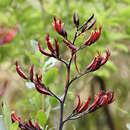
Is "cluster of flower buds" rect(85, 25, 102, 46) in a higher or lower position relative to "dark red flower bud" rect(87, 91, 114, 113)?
higher

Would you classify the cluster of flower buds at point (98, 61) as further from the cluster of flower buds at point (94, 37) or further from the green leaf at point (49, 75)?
the green leaf at point (49, 75)

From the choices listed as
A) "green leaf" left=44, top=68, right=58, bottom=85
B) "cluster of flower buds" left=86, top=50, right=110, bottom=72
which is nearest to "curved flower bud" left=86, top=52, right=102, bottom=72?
"cluster of flower buds" left=86, top=50, right=110, bottom=72

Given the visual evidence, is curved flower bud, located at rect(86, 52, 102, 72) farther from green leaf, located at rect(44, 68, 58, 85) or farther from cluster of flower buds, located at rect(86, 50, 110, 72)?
green leaf, located at rect(44, 68, 58, 85)

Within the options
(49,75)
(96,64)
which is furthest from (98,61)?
(49,75)

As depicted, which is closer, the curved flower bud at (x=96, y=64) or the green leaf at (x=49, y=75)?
the curved flower bud at (x=96, y=64)

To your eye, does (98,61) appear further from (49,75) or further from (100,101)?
(49,75)

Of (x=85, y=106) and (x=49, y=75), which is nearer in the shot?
(x=85, y=106)

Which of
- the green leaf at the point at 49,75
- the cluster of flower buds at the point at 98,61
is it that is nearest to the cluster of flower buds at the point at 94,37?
the cluster of flower buds at the point at 98,61

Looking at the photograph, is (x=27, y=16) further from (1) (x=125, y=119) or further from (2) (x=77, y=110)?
(1) (x=125, y=119)

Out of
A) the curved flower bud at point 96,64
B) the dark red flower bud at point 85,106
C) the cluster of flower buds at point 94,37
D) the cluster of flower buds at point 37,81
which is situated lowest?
the dark red flower bud at point 85,106

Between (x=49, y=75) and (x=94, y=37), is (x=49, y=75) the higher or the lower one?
the lower one

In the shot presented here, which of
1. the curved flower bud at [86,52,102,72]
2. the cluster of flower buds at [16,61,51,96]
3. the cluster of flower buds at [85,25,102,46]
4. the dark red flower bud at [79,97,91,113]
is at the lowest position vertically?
the dark red flower bud at [79,97,91,113]

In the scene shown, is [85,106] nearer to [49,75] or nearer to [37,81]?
[37,81]
